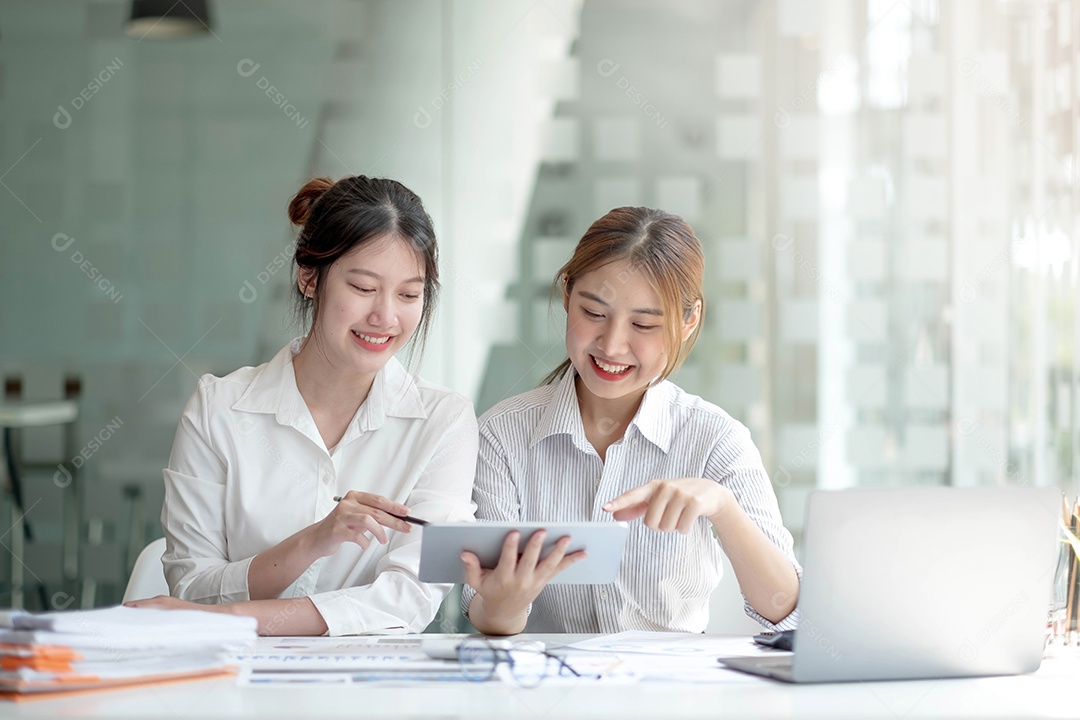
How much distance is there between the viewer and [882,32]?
334 centimetres

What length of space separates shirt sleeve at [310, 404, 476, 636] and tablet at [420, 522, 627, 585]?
0.22m

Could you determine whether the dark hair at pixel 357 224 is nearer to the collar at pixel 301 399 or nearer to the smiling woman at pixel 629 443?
the collar at pixel 301 399

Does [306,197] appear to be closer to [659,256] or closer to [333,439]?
[333,439]

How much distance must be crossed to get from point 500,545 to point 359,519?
0.73 feet

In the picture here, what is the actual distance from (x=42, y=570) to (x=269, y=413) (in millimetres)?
2075

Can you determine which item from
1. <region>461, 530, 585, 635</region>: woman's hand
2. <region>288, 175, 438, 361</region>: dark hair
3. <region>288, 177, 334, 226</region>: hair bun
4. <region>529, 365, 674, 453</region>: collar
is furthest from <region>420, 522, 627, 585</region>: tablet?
<region>288, 177, 334, 226</region>: hair bun

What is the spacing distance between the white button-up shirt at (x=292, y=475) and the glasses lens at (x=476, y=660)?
36cm

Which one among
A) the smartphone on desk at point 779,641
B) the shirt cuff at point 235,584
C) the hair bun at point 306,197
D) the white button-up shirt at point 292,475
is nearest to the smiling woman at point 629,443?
the white button-up shirt at point 292,475

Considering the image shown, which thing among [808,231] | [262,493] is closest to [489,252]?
[808,231]

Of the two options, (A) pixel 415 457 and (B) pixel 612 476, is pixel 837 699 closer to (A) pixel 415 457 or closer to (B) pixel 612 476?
(B) pixel 612 476

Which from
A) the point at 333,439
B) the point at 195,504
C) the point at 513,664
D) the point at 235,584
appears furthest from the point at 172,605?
the point at 513,664

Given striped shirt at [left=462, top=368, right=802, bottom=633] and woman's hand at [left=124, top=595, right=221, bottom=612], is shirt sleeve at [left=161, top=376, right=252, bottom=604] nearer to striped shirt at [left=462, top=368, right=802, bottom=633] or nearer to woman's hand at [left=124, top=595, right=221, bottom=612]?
woman's hand at [left=124, top=595, right=221, bottom=612]

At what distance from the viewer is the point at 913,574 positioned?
3.68 ft

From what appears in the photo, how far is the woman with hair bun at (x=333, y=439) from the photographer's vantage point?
1654 millimetres
